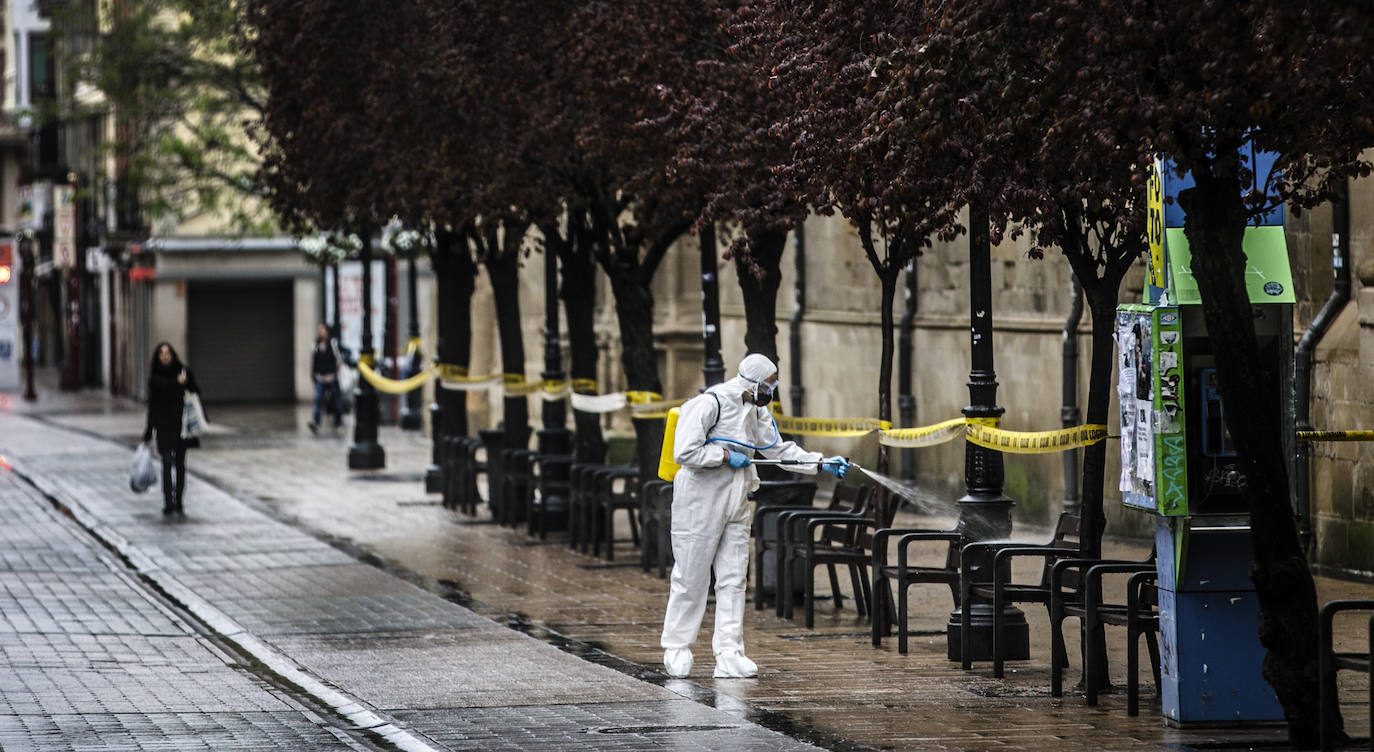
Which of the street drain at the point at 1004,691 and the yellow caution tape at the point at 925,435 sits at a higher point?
the yellow caution tape at the point at 925,435

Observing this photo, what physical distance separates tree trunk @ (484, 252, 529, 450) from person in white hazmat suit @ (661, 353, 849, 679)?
1063cm

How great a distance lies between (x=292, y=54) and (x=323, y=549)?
5.37 m

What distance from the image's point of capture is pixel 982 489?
12.7m

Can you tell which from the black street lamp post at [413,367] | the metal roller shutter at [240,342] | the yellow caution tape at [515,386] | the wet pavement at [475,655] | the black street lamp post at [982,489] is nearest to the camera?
the wet pavement at [475,655]

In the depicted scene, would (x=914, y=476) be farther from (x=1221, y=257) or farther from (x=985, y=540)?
(x=1221, y=257)

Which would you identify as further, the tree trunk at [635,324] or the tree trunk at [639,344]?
the tree trunk at [635,324]

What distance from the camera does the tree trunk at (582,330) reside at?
20.5m

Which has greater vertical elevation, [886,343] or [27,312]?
[27,312]

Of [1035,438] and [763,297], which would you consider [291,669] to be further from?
[763,297]

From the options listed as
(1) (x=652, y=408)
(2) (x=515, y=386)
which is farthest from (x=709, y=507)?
(2) (x=515, y=386)

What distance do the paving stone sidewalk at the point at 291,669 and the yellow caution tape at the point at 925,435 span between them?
2791 millimetres

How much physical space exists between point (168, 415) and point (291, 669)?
10598mm

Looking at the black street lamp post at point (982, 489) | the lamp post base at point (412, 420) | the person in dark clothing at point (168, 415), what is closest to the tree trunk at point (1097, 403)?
the black street lamp post at point (982, 489)

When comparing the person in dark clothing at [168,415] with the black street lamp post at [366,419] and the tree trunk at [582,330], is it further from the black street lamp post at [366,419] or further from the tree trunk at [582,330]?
the black street lamp post at [366,419]
